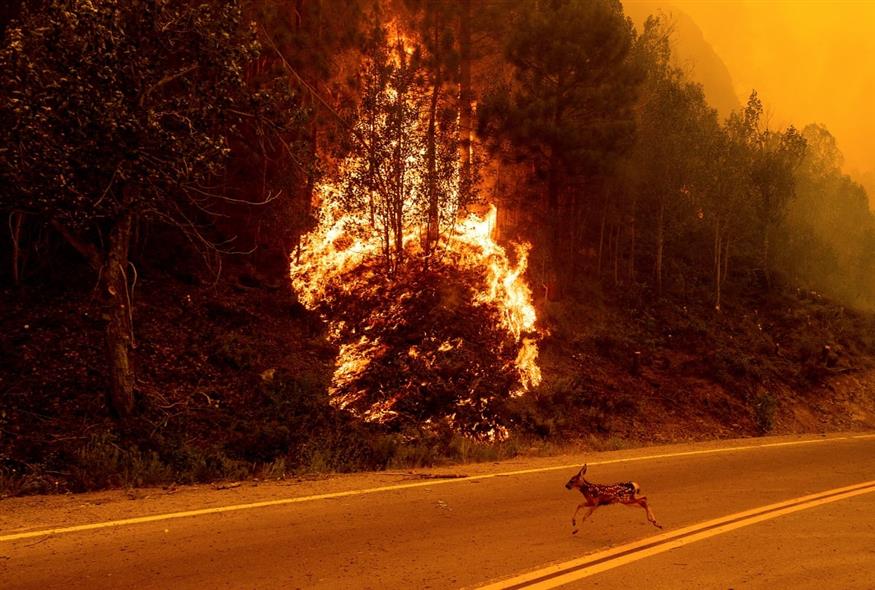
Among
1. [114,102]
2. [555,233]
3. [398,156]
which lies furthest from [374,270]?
[114,102]

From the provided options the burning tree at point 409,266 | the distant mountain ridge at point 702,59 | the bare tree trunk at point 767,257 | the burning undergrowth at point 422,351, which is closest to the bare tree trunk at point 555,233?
the burning tree at point 409,266

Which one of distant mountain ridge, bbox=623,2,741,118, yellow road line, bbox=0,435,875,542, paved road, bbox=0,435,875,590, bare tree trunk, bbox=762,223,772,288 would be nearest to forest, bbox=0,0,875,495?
bare tree trunk, bbox=762,223,772,288

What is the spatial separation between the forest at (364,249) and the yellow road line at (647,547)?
5743 millimetres

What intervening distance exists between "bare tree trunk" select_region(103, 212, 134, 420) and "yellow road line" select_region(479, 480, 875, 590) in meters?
8.74

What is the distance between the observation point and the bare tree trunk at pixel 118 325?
11.4m

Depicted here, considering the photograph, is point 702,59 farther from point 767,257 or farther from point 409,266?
point 409,266

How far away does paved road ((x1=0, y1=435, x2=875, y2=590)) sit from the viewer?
214 inches

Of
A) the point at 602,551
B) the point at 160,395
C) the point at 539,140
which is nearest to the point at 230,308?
the point at 160,395

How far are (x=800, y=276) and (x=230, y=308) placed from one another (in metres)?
36.3

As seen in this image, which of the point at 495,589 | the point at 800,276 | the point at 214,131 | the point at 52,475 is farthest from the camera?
the point at 800,276

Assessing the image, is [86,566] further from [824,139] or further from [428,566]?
[824,139]

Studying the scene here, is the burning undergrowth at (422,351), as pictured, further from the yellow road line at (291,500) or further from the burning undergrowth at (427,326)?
the yellow road line at (291,500)

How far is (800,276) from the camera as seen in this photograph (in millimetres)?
39844

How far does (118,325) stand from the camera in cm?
1146
